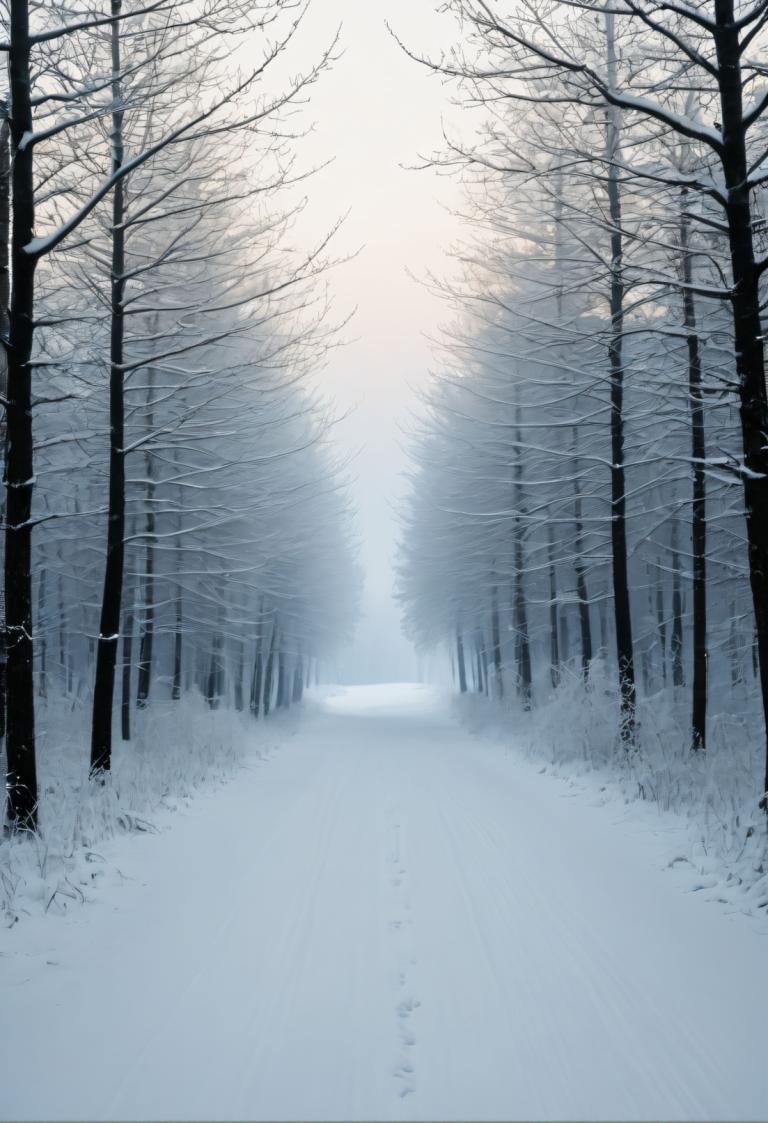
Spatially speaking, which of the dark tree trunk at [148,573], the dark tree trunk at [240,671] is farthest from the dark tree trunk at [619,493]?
the dark tree trunk at [240,671]

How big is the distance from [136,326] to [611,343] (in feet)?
28.6

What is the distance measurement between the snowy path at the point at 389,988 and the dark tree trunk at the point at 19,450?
129cm

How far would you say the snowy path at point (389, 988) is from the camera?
286cm

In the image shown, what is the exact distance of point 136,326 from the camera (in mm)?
13156

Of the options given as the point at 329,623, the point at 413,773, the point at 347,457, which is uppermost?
the point at 347,457

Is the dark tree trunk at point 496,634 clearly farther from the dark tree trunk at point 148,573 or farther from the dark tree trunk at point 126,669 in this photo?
the dark tree trunk at point 126,669

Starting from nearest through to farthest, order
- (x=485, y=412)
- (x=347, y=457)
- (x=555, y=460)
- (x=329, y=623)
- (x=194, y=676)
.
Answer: (x=347, y=457) → (x=555, y=460) → (x=485, y=412) → (x=194, y=676) → (x=329, y=623)

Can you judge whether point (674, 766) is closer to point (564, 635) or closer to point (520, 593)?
point (520, 593)

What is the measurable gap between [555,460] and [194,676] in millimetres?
14923

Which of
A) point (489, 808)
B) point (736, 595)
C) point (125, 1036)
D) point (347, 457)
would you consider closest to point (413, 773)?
point (489, 808)

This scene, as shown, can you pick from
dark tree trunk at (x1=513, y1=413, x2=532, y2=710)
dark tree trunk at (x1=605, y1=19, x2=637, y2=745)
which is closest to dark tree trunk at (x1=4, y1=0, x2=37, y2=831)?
dark tree trunk at (x1=605, y1=19, x2=637, y2=745)

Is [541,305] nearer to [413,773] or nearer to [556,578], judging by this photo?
[556,578]

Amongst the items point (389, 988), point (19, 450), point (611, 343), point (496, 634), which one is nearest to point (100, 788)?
point (19, 450)

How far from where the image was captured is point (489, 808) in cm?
790
